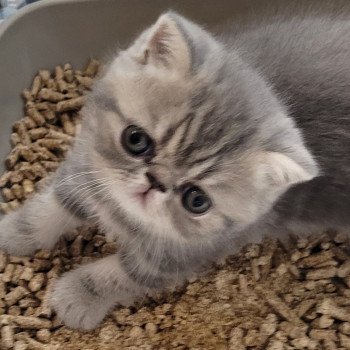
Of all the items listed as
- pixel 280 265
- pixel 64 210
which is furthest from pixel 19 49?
pixel 280 265

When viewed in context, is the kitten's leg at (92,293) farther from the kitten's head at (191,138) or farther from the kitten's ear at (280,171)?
the kitten's ear at (280,171)

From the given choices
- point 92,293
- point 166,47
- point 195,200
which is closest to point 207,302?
point 92,293

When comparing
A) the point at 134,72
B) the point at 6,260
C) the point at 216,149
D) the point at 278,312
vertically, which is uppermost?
the point at 134,72

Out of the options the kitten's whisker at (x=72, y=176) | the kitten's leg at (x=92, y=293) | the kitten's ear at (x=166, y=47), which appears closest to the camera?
the kitten's ear at (x=166, y=47)

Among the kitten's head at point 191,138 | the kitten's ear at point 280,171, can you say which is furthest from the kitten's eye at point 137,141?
the kitten's ear at point 280,171

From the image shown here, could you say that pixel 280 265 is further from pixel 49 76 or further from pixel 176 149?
pixel 49 76

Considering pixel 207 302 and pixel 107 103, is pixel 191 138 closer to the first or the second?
pixel 107 103
